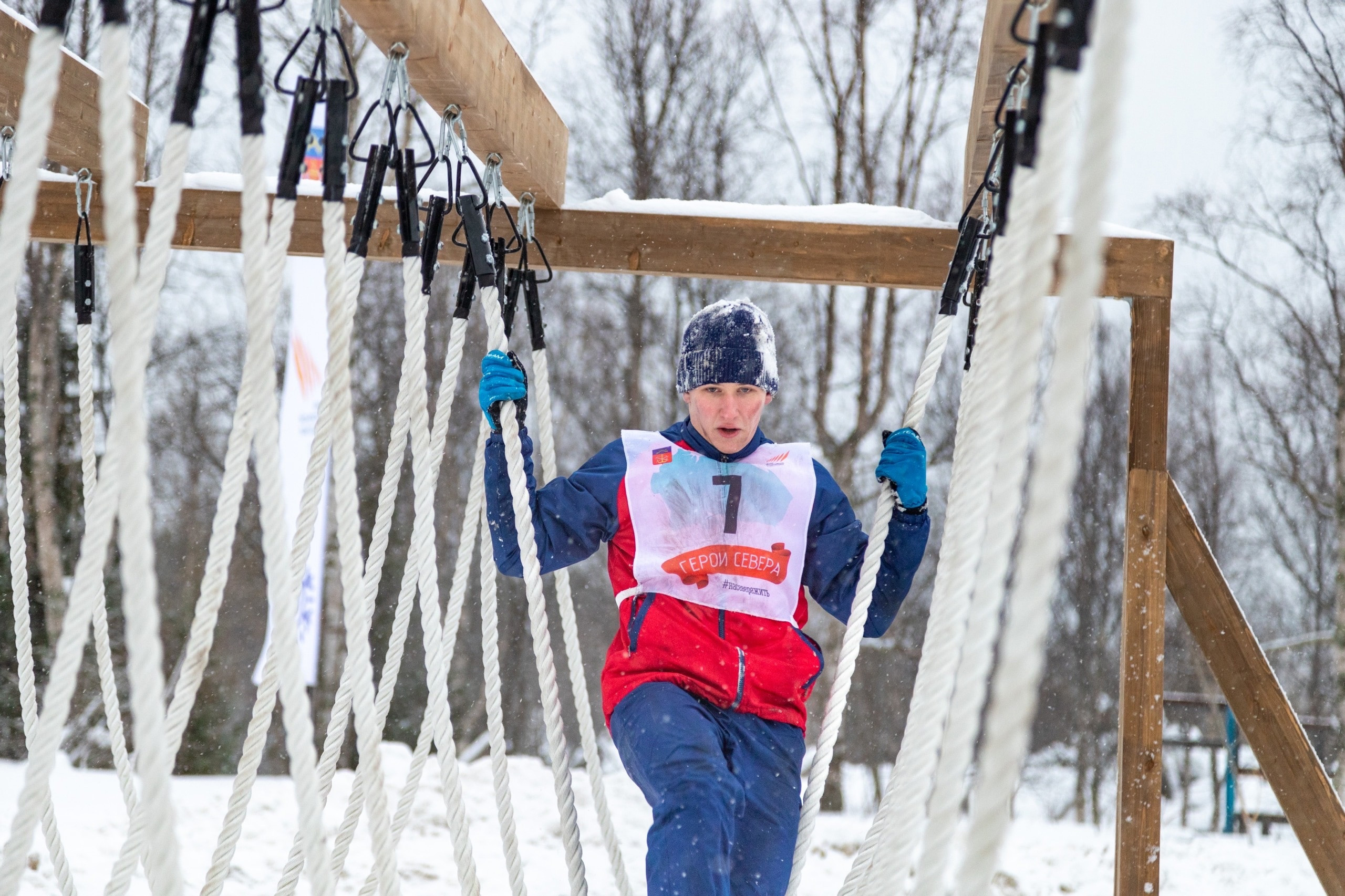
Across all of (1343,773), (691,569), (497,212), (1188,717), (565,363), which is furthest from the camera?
(1188,717)

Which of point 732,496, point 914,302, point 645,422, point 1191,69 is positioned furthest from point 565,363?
point 1191,69

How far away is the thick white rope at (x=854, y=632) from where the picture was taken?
185 cm

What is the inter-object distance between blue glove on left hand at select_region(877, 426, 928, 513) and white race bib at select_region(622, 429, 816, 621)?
0.20m

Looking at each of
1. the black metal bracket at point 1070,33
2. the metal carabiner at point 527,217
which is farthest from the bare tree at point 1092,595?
the black metal bracket at point 1070,33

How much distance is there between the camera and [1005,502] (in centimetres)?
78

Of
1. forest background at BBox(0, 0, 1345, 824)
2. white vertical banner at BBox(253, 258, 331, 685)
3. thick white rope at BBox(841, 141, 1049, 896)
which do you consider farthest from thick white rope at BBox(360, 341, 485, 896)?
forest background at BBox(0, 0, 1345, 824)

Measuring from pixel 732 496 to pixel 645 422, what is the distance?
24.5 feet

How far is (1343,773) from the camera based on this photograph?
24.7ft

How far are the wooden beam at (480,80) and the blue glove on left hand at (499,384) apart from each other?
1.49ft

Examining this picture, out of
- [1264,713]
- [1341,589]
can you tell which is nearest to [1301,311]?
[1341,589]

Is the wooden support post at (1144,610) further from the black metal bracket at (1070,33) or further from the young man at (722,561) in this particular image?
the black metal bracket at (1070,33)

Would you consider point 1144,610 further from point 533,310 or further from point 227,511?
point 227,511

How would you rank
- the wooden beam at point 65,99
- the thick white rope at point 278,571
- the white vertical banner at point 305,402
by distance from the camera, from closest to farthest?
the thick white rope at point 278,571, the wooden beam at point 65,99, the white vertical banner at point 305,402

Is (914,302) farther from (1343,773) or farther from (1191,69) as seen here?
(1191,69)
